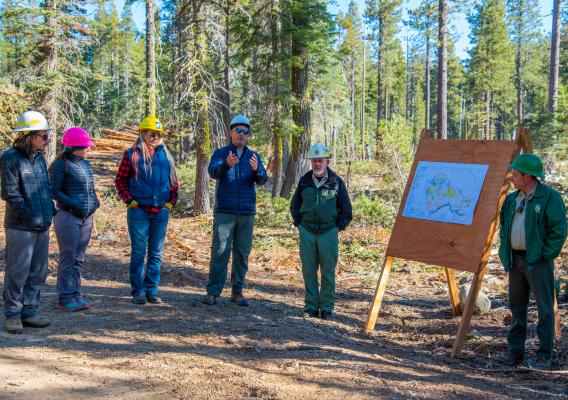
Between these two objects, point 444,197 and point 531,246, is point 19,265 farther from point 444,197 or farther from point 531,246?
point 531,246

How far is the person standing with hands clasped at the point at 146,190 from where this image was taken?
620 centimetres

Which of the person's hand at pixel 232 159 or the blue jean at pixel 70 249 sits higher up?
the person's hand at pixel 232 159

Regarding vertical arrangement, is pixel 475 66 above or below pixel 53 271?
above

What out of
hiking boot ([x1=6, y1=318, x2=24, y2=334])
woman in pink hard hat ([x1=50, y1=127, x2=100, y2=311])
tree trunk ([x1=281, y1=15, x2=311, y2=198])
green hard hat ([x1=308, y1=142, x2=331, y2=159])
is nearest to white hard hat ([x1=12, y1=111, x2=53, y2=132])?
woman in pink hard hat ([x1=50, y1=127, x2=100, y2=311])

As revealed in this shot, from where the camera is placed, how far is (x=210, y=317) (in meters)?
6.13

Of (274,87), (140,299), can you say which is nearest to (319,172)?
(140,299)

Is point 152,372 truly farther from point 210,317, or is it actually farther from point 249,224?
point 249,224

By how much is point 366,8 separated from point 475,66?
11.7 meters

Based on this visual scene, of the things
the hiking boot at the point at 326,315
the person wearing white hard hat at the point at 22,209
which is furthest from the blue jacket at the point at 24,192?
the hiking boot at the point at 326,315

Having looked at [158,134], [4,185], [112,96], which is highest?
[112,96]

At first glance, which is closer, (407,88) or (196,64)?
(196,64)

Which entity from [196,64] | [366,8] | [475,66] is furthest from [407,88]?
[196,64]

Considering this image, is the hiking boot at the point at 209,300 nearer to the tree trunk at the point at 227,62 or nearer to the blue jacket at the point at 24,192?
the blue jacket at the point at 24,192

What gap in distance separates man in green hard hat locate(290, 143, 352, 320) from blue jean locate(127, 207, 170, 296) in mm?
1711
